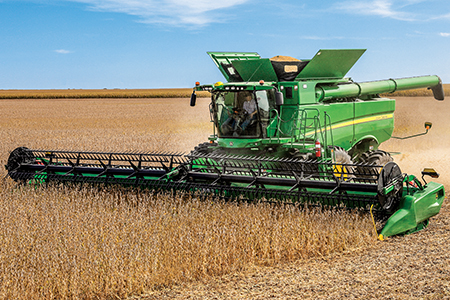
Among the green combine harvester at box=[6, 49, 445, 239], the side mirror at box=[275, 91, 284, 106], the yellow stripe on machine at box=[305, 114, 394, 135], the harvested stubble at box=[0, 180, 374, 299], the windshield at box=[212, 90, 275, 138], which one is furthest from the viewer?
the yellow stripe on machine at box=[305, 114, 394, 135]

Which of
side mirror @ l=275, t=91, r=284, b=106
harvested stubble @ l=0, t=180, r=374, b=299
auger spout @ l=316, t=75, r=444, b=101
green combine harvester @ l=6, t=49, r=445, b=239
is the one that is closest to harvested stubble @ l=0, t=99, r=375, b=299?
harvested stubble @ l=0, t=180, r=374, b=299

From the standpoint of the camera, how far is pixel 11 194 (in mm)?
6426

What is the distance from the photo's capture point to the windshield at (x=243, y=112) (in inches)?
261

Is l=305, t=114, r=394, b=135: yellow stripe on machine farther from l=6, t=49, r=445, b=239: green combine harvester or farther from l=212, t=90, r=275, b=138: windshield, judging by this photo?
l=212, t=90, r=275, b=138: windshield

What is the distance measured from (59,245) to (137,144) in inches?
336

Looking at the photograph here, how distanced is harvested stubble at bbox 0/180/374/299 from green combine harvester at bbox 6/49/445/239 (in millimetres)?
282

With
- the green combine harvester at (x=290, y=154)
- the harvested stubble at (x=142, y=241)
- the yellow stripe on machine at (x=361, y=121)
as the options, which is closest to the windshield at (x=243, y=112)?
the green combine harvester at (x=290, y=154)

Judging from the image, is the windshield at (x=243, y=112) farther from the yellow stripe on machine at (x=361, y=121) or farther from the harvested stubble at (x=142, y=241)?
the harvested stubble at (x=142, y=241)

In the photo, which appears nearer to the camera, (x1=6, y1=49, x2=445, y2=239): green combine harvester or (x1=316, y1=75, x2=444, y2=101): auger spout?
(x1=6, y1=49, x2=445, y2=239): green combine harvester

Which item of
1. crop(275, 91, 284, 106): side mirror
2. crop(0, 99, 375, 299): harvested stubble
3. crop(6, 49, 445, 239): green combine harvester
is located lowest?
crop(0, 99, 375, 299): harvested stubble

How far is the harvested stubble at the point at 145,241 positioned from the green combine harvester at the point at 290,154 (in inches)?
11.1

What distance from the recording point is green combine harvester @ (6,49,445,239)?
5.04 m

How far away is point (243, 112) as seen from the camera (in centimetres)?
676

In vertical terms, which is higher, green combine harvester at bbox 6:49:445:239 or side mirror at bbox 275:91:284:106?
side mirror at bbox 275:91:284:106
